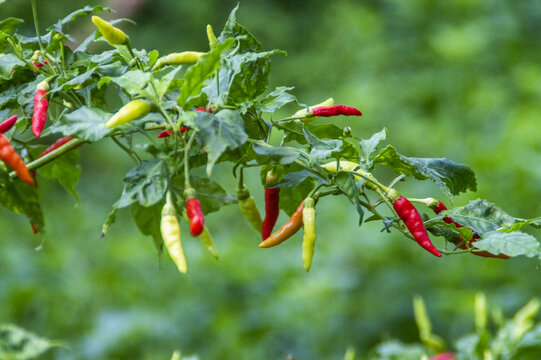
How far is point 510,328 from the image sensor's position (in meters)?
1.27

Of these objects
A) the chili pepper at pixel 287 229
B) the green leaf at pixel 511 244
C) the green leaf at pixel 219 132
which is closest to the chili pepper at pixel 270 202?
the chili pepper at pixel 287 229

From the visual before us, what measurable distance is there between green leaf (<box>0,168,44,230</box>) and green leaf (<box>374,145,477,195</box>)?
51cm

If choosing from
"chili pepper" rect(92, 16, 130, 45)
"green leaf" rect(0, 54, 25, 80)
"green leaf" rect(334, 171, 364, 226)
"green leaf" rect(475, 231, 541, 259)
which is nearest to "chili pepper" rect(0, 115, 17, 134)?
"green leaf" rect(0, 54, 25, 80)

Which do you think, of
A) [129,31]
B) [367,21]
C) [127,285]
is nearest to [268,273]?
[127,285]

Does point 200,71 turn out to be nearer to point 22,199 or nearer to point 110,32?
point 110,32

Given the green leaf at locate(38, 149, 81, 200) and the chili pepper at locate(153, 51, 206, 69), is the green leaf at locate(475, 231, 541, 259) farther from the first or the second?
the green leaf at locate(38, 149, 81, 200)

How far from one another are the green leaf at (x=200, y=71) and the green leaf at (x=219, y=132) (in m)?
0.03

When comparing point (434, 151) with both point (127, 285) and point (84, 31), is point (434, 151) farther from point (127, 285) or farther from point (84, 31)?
point (84, 31)

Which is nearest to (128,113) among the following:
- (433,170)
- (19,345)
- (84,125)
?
(84,125)

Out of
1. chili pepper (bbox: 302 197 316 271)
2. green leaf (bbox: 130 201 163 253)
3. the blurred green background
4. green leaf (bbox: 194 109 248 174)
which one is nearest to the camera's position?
green leaf (bbox: 194 109 248 174)

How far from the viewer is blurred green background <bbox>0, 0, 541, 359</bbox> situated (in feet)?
7.73

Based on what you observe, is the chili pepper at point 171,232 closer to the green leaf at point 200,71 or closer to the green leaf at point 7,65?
the green leaf at point 200,71

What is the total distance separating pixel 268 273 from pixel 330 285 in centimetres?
33

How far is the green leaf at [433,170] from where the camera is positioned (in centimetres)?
81
